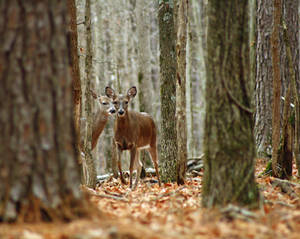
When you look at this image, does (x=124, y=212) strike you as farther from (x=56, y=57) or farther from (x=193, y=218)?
(x=56, y=57)

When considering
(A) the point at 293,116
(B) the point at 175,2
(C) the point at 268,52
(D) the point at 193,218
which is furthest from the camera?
(C) the point at 268,52

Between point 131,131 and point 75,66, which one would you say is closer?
point 75,66

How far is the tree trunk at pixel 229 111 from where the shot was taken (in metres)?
4.88

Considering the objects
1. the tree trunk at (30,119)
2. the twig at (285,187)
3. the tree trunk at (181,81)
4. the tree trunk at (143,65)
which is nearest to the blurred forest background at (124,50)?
the tree trunk at (143,65)

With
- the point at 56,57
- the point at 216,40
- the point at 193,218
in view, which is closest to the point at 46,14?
the point at 56,57

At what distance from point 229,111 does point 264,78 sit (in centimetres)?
726

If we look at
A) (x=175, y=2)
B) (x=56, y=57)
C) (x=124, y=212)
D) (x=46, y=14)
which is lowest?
(x=124, y=212)

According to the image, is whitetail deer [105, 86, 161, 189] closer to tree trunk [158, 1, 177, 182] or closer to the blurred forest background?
tree trunk [158, 1, 177, 182]

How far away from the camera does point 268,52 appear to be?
11602 millimetres

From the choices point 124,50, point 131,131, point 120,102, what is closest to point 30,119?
point 131,131

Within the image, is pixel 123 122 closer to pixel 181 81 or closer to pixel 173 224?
pixel 181 81

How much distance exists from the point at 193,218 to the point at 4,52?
2.46 metres

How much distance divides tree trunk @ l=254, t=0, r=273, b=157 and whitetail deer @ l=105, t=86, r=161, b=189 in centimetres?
299

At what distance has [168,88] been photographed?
9.69 m
